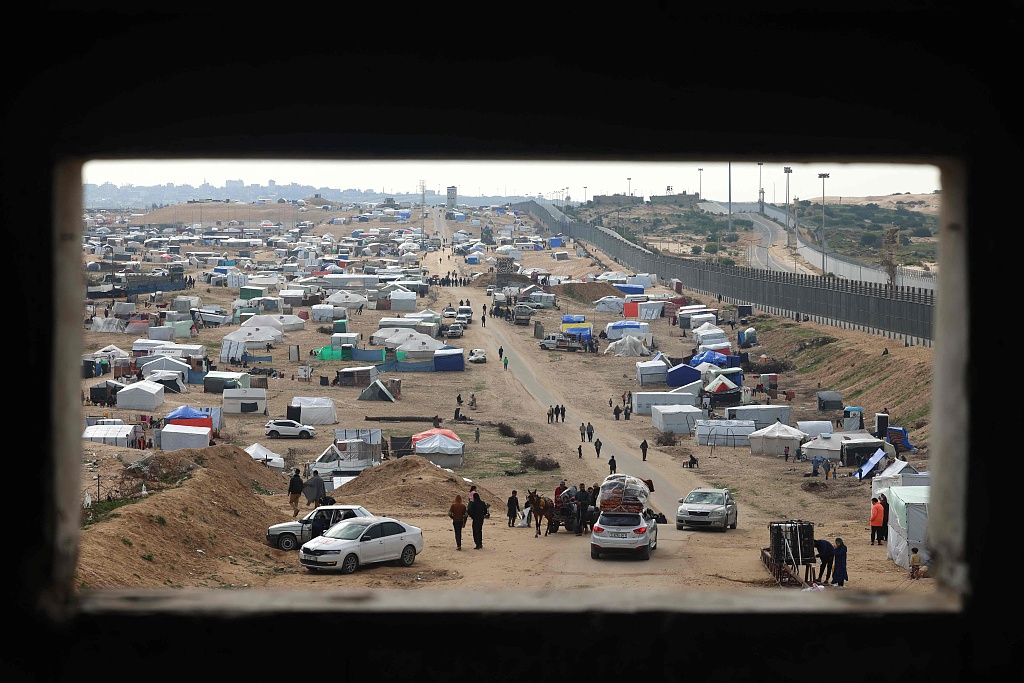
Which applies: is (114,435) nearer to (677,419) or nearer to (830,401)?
(677,419)

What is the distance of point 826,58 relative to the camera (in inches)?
143

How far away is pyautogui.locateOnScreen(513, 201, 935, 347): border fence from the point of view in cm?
5559

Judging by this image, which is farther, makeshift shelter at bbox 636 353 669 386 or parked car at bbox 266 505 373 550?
makeshift shelter at bbox 636 353 669 386

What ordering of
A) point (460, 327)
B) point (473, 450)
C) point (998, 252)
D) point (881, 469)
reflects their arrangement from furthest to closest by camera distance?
point (460, 327) → point (473, 450) → point (881, 469) → point (998, 252)

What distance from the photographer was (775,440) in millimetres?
39688

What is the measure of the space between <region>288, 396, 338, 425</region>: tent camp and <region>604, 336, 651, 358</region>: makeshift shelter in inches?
1067

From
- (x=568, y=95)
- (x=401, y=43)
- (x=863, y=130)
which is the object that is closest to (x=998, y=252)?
(x=863, y=130)

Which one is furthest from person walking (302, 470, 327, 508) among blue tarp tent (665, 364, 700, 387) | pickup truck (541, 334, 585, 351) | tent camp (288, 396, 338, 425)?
pickup truck (541, 334, 585, 351)

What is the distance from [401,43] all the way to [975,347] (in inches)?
86.4

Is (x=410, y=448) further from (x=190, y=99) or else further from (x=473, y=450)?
(x=190, y=99)

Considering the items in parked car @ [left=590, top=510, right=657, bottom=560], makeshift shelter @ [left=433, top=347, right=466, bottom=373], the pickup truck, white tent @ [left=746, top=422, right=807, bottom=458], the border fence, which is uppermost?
the border fence

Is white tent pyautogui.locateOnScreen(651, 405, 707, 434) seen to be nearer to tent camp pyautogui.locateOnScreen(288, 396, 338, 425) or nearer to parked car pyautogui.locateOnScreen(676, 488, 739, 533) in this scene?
→ tent camp pyautogui.locateOnScreen(288, 396, 338, 425)

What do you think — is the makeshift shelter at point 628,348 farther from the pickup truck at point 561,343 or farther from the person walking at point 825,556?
the person walking at point 825,556

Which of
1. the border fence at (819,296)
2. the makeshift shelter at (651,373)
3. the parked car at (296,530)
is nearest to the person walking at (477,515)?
the parked car at (296,530)
